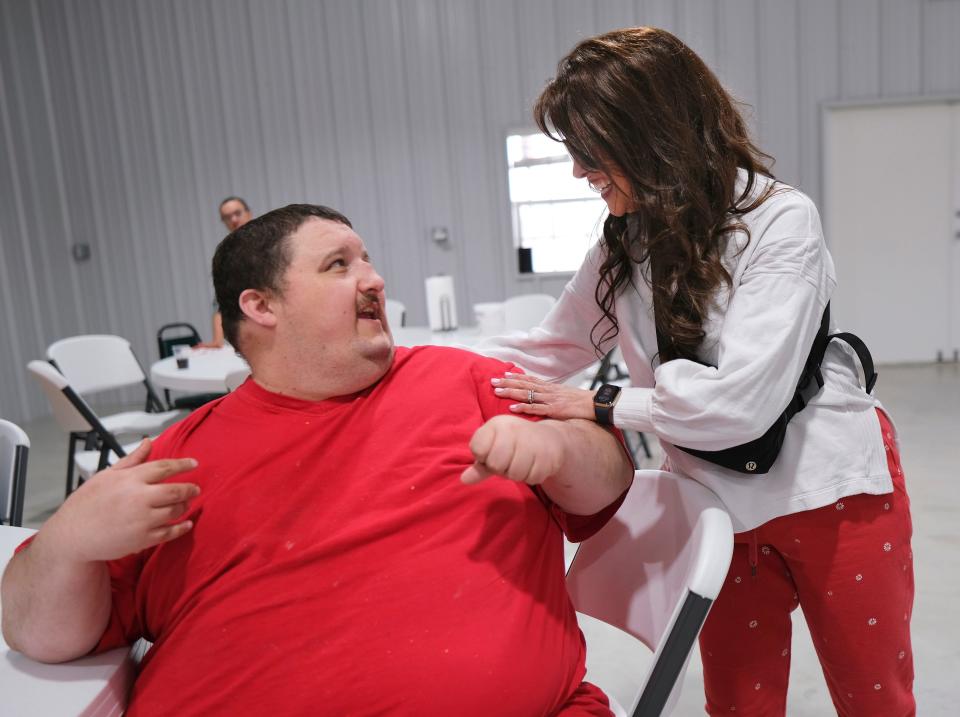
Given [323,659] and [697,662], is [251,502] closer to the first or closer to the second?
[323,659]

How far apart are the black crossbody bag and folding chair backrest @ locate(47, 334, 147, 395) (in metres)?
3.83

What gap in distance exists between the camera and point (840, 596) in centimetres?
125

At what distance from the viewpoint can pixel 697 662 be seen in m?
2.33

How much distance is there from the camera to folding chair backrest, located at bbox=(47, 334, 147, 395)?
4.09m

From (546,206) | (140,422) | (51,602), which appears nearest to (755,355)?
(51,602)

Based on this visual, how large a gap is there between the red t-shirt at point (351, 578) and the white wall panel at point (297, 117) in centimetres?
556

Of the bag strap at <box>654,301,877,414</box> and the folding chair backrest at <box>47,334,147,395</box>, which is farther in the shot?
the folding chair backrest at <box>47,334,147,395</box>

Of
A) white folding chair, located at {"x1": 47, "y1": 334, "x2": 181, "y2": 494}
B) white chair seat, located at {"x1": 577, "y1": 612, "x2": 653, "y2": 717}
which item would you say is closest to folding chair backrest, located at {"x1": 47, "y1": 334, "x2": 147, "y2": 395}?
white folding chair, located at {"x1": 47, "y1": 334, "x2": 181, "y2": 494}

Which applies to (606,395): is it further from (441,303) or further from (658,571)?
(441,303)

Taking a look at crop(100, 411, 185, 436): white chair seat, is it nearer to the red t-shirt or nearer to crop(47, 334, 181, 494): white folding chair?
crop(47, 334, 181, 494): white folding chair

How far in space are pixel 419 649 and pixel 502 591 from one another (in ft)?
0.49

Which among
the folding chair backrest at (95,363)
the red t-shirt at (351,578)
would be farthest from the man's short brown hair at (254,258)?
the folding chair backrest at (95,363)

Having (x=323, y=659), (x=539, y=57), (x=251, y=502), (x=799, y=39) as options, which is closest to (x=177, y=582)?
(x=251, y=502)

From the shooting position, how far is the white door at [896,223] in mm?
6137
